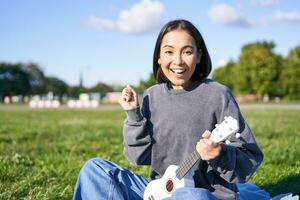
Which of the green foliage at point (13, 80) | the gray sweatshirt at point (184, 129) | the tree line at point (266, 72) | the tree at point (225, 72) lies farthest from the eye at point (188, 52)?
the green foliage at point (13, 80)

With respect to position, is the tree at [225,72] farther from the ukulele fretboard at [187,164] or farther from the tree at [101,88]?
the ukulele fretboard at [187,164]

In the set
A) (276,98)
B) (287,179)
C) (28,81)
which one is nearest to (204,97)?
(287,179)

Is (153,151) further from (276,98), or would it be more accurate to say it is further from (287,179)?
(276,98)

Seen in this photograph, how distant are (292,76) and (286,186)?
64147mm

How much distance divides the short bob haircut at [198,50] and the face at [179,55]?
0.09 ft

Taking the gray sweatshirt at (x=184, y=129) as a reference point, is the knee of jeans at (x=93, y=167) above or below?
below

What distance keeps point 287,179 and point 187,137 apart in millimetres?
2380

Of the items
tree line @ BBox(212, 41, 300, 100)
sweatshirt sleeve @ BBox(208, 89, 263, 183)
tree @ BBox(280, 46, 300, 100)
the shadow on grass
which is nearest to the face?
sweatshirt sleeve @ BBox(208, 89, 263, 183)

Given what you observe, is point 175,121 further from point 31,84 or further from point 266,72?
point 31,84

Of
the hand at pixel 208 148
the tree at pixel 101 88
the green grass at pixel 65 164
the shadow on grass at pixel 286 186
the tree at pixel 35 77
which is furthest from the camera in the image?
the tree at pixel 101 88

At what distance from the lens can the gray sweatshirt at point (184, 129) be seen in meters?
2.88

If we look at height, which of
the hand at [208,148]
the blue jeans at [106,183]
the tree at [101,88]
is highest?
the hand at [208,148]

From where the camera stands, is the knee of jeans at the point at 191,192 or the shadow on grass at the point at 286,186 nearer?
the knee of jeans at the point at 191,192

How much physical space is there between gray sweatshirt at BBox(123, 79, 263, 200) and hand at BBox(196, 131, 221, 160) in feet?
0.82
